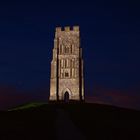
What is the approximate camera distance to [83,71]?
66188 mm

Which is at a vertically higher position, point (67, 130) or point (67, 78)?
point (67, 78)

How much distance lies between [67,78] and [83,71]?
4.20 metres

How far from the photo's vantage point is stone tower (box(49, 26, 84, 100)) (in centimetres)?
6372

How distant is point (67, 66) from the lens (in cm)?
6612

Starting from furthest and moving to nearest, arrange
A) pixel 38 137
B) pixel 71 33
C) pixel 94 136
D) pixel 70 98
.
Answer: pixel 71 33
pixel 70 98
pixel 94 136
pixel 38 137

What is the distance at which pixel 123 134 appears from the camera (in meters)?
22.9

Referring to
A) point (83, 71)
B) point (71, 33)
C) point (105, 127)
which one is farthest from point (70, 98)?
point (105, 127)

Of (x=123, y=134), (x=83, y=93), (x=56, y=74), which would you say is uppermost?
(x=56, y=74)

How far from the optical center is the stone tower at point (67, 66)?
63.7 meters

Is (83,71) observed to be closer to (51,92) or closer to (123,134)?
(51,92)

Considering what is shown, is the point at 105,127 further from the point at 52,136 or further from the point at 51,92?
the point at 51,92

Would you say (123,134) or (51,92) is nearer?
(123,134)

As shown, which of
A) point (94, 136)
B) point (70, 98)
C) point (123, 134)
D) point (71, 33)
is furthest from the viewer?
point (71, 33)

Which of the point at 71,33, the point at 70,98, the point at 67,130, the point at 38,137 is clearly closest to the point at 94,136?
the point at 67,130
